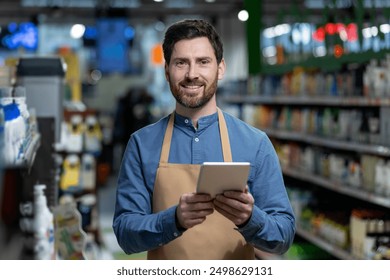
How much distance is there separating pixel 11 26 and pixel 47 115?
1285 centimetres

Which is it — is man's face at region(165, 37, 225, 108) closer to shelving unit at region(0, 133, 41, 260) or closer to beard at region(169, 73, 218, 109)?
beard at region(169, 73, 218, 109)

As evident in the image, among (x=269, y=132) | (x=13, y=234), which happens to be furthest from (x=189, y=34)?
(x=269, y=132)

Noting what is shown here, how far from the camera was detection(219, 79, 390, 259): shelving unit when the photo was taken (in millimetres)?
5691

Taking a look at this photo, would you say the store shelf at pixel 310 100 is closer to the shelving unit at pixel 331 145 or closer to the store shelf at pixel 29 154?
the shelving unit at pixel 331 145

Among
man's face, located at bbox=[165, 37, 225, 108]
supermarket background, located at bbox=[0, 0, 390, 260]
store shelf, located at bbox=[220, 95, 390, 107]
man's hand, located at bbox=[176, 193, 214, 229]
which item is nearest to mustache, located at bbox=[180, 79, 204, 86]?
man's face, located at bbox=[165, 37, 225, 108]

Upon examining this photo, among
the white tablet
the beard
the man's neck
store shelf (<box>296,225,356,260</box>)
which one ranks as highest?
the beard

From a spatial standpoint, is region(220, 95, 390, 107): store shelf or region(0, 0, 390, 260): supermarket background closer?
region(0, 0, 390, 260): supermarket background

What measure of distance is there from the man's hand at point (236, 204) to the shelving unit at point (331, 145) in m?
3.41

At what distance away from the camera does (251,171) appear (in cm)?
239

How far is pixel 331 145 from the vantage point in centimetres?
680

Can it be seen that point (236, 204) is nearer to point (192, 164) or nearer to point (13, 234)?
point (192, 164)

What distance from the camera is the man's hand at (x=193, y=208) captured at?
213 centimetres

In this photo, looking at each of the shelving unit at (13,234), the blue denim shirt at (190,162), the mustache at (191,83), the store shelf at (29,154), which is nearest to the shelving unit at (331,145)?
the store shelf at (29,154)
